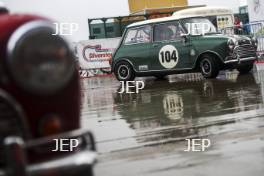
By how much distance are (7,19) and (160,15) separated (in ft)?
84.7

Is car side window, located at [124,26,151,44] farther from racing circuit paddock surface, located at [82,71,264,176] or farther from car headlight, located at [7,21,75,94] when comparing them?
car headlight, located at [7,21,75,94]

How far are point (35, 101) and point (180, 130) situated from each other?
4425 mm

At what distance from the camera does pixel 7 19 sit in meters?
3.11

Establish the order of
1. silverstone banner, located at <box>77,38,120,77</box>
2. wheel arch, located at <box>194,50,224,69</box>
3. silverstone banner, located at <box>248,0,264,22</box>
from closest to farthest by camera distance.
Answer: wheel arch, located at <box>194,50,224,69</box> → silverstone banner, located at <box>248,0,264,22</box> → silverstone banner, located at <box>77,38,120,77</box>

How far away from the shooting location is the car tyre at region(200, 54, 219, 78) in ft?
48.7

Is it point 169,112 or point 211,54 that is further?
point 211,54

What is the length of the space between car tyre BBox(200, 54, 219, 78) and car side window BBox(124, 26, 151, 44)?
1854mm

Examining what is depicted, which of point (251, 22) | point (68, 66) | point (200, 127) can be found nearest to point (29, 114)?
point (68, 66)

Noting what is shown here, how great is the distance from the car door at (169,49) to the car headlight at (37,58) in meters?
12.5

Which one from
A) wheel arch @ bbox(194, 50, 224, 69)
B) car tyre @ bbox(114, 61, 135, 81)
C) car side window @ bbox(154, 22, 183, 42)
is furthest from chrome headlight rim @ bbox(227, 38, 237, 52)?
car tyre @ bbox(114, 61, 135, 81)

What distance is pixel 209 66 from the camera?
14969 millimetres

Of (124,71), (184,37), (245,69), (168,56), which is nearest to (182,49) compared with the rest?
(184,37)

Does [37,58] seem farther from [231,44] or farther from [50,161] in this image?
[231,44]

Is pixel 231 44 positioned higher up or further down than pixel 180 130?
higher up
